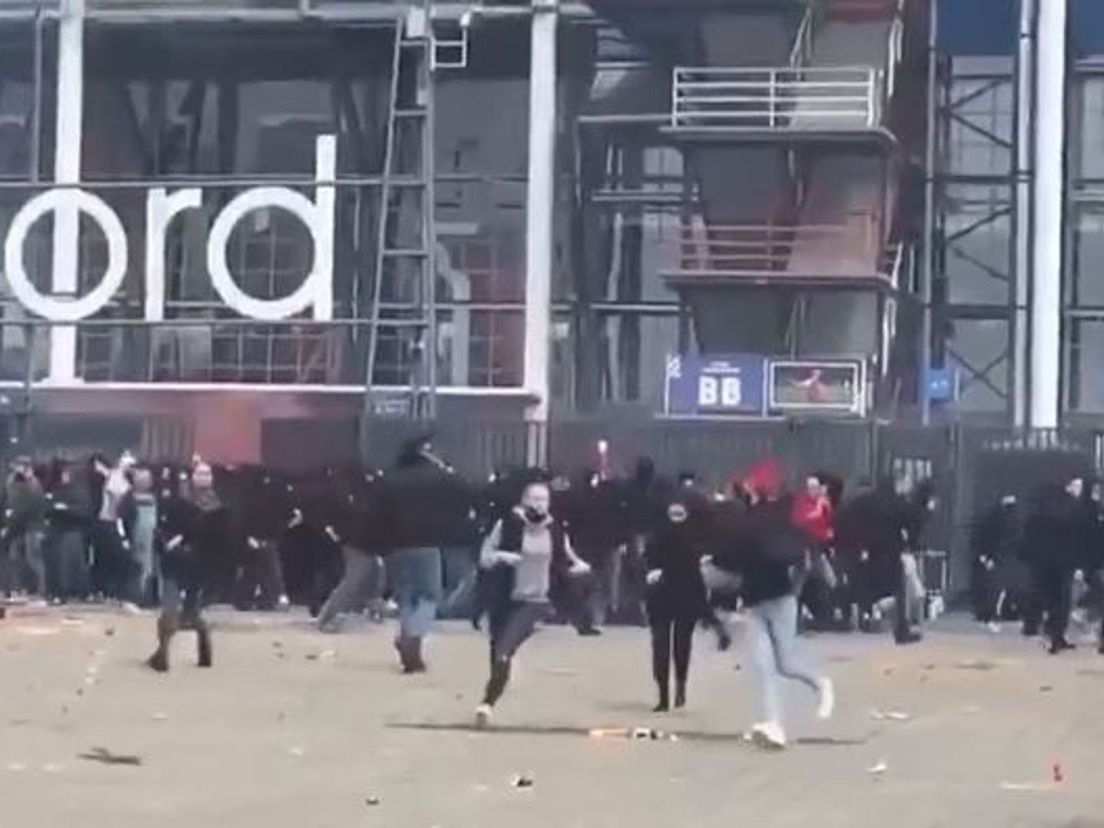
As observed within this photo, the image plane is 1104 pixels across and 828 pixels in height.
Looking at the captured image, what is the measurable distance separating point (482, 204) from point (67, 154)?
24.8 ft

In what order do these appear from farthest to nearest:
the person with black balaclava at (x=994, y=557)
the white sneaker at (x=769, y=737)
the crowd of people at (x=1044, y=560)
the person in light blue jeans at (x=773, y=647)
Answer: the person with black balaclava at (x=994, y=557) → the crowd of people at (x=1044, y=560) → the person in light blue jeans at (x=773, y=647) → the white sneaker at (x=769, y=737)

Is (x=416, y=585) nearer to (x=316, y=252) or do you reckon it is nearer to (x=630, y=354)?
Result: (x=316, y=252)

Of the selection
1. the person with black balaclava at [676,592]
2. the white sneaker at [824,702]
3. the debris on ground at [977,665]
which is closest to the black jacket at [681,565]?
the person with black balaclava at [676,592]

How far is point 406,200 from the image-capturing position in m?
53.1

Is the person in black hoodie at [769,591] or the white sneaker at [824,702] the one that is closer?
the person in black hoodie at [769,591]

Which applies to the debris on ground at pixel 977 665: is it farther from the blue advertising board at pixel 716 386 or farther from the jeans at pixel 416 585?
the blue advertising board at pixel 716 386

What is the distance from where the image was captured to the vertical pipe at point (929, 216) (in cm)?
5122

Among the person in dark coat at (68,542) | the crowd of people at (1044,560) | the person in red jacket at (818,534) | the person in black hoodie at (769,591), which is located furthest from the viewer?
the person in dark coat at (68,542)

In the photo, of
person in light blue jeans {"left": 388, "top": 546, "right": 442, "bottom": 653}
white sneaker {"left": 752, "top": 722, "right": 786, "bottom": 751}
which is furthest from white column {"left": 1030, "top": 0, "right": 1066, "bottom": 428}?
white sneaker {"left": 752, "top": 722, "right": 786, "bottom": 751}

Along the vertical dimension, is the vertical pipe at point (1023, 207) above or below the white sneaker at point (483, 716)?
above

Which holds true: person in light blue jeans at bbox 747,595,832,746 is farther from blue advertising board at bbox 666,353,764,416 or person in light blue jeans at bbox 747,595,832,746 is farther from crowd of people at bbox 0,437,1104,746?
blue advertising board at bbox 666,353,764,416

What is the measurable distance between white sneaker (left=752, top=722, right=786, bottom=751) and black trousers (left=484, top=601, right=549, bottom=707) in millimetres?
1900

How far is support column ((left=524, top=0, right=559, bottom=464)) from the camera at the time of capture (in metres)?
51.2

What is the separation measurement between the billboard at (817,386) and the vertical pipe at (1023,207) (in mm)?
5833
